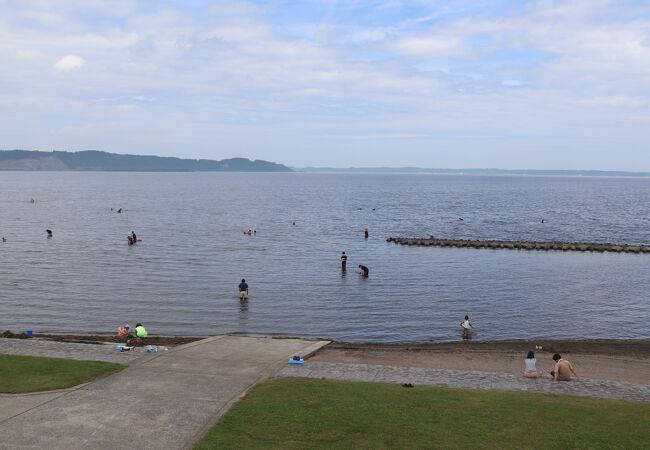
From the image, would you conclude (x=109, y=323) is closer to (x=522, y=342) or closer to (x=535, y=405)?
(x=522, y=342)

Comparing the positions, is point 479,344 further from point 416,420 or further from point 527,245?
point 527,245

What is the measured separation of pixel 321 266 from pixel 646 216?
333 feet

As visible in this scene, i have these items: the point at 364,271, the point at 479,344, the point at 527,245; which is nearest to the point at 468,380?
the point at 479,344

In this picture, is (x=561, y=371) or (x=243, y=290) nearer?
(x=561, y=371)

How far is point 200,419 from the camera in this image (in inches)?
696

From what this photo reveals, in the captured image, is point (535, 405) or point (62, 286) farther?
point (62, 286)

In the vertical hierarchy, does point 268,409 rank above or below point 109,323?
above

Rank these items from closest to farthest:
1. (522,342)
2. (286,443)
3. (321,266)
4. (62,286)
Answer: (286,443) < (522,342) < (62,286) < (321,266)

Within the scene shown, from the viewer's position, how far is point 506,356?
96.9 feet

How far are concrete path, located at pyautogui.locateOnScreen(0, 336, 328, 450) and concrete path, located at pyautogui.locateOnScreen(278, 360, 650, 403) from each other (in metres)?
1.82

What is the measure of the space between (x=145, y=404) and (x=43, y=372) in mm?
5535

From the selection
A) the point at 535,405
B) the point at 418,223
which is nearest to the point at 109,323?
the point at 535,405

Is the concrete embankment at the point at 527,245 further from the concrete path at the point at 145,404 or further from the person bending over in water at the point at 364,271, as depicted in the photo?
the concrete path at the point at 145,404

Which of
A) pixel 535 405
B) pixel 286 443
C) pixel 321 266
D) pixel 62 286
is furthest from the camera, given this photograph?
pixel 321 266
